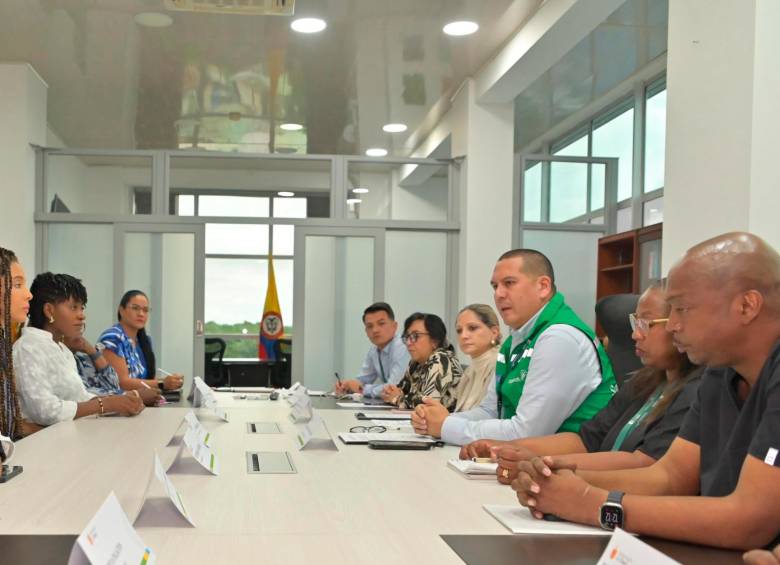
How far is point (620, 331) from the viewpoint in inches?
124

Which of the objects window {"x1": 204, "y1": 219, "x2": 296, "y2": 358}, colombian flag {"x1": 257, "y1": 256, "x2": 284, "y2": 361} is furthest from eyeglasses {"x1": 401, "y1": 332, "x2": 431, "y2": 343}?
window {"x1": 204, "y1": 219, "x2": 296, "y2": 358}

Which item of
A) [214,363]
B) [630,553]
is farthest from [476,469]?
[214,363]

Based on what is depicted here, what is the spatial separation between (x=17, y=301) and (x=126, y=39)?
137 inches

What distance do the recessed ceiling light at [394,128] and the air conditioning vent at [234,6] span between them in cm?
401

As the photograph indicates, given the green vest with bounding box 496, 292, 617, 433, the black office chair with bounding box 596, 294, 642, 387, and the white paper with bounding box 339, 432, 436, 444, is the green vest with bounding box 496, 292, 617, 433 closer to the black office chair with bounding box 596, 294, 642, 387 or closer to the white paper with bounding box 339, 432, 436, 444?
the black office chair with bounding box 596, 294, 642, 387

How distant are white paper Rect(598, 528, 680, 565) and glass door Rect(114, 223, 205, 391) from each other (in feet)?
22.6

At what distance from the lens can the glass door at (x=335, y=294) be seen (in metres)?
7.84

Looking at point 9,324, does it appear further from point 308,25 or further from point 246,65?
point 246,65

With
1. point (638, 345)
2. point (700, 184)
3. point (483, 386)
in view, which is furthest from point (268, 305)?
point (638, 345)

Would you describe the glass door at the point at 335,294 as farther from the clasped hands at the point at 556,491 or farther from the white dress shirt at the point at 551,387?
the clasped hands at the point at 556,491

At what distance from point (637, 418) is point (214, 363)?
28.2ft

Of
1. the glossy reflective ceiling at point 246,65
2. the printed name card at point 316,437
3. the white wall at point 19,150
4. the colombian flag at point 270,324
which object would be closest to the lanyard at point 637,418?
the printed name card at point 316,437

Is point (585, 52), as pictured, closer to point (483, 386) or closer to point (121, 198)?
point (483, 386)

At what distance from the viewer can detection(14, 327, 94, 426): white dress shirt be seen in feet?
10.8
